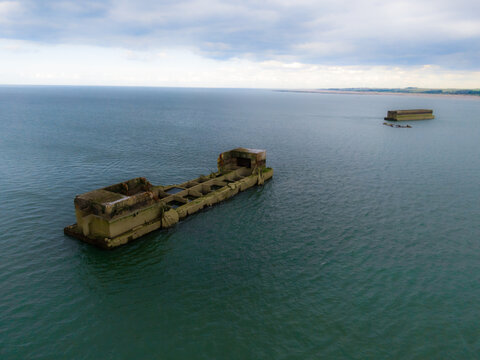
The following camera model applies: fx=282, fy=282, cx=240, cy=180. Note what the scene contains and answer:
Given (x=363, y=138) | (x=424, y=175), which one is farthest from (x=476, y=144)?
(x=424, y=175)

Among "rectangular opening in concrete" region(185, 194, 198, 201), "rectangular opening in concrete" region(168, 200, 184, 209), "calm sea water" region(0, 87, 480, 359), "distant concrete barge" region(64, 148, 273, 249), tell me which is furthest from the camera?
"rectangular opening in concrete" region(185, 194, 198, 201)

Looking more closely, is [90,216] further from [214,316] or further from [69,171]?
[69,171]

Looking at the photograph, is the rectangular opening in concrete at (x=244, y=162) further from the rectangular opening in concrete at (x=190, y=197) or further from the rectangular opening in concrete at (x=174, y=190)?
the rectangular opening in concrete at (x=190, y=197)

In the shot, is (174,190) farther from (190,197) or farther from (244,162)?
(244,162)

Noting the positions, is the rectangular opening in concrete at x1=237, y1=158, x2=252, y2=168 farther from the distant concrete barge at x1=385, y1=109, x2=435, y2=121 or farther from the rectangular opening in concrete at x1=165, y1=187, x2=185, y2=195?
the distant concrete barge at x1=385, y1=109, x2=435, y2=121

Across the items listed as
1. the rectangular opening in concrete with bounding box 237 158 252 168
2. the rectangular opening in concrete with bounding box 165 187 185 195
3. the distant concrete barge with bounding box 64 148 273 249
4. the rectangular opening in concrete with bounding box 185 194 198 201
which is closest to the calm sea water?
the distant concrete barge with bounding box 64 148 273 249
